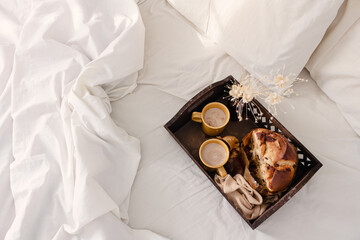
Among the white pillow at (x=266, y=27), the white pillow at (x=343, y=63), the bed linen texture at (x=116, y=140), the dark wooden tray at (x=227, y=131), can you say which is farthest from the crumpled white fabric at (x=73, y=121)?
the white pillow at (x=343, y=63)

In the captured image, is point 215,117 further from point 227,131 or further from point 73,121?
point 73,121

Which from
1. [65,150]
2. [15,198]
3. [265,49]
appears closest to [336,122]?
[265,49]

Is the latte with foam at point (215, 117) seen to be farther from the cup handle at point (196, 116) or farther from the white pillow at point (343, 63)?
the white pillow at point (343, 63)

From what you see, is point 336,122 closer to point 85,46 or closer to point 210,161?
point 210,161

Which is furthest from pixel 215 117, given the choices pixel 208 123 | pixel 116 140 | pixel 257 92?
pixel 116 140

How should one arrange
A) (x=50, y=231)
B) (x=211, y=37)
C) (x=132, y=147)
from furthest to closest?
1. (x=211, y=37)
2. (x=132, y=147)
3. (x=50, y=231)
